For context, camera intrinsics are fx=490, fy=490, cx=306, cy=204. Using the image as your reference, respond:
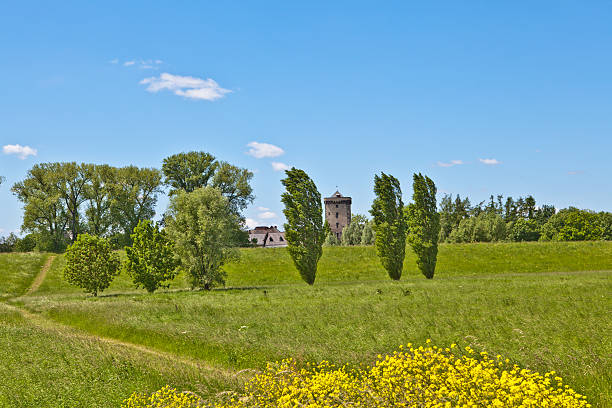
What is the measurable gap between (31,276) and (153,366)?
180 ft

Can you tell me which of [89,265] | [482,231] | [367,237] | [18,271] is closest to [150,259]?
[89,265]

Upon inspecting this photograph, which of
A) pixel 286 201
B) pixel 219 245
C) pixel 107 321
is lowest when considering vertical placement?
pixel 107 321

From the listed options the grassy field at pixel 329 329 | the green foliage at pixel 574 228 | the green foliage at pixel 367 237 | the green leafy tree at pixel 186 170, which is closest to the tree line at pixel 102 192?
the green leafy tree at pixel 186 170

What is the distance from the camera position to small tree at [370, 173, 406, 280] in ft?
164

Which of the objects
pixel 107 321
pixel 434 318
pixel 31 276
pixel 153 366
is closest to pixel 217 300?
pixel 107 321

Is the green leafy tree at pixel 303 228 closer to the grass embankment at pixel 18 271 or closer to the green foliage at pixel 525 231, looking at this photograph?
the grass embankment at pixel 18 271

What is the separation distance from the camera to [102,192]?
90062 millimetres

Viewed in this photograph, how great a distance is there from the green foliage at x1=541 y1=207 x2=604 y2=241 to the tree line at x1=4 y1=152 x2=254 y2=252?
73.9 meters

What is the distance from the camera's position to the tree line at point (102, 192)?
86.6 m

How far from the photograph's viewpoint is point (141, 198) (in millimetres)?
94000

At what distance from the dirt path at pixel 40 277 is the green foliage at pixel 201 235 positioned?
1927 centimetres

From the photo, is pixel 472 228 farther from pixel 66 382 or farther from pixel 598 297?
pixel 66 382

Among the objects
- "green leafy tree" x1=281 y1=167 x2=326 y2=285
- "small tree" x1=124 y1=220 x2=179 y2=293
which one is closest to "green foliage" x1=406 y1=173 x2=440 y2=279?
"green leafy tree" x1=281 y1=167 x2=326 y2=285

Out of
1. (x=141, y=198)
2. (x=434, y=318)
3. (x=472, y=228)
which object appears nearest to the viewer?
(x=434, y=318)
